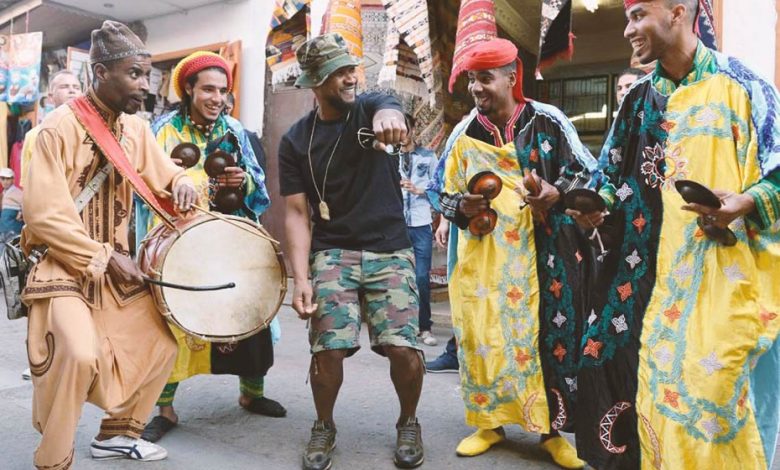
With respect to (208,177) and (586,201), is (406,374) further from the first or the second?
(208,177)

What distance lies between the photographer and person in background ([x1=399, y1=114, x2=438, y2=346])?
6070 millimetres

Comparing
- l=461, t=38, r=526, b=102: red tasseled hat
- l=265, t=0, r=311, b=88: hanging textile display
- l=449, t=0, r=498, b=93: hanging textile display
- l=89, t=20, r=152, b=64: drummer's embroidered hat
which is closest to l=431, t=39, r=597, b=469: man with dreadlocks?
l=461, t=38, r=526, b=102: red tasseled hat

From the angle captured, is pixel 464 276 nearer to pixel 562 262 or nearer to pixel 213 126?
pixel 562 262

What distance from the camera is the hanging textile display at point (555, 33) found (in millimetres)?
5148

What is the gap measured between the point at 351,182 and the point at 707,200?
1.61m

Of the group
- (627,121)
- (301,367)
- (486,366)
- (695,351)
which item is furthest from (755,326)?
(301,367)

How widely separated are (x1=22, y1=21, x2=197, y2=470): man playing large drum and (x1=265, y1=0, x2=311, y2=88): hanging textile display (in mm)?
4773

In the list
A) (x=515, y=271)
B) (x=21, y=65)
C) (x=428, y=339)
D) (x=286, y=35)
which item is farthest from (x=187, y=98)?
(x=21, y=65)

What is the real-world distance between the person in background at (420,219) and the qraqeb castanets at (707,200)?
368 centimetres

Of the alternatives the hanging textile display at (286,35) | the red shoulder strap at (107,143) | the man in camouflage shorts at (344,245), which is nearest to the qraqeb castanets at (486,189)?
the man in camouflage shorts at (344,245)

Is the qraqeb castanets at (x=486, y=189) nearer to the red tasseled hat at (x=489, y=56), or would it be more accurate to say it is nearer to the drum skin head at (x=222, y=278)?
the red tasseled hat at (x=489, y=56)

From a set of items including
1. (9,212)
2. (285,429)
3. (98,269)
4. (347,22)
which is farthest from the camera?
(9,212)

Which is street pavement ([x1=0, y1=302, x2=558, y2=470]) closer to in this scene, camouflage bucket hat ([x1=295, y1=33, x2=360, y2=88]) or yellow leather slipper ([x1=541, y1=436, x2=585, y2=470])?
yellow leather slipper ([x1=541, y1=436, x2=585, y2=470])

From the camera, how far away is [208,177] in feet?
12.9
